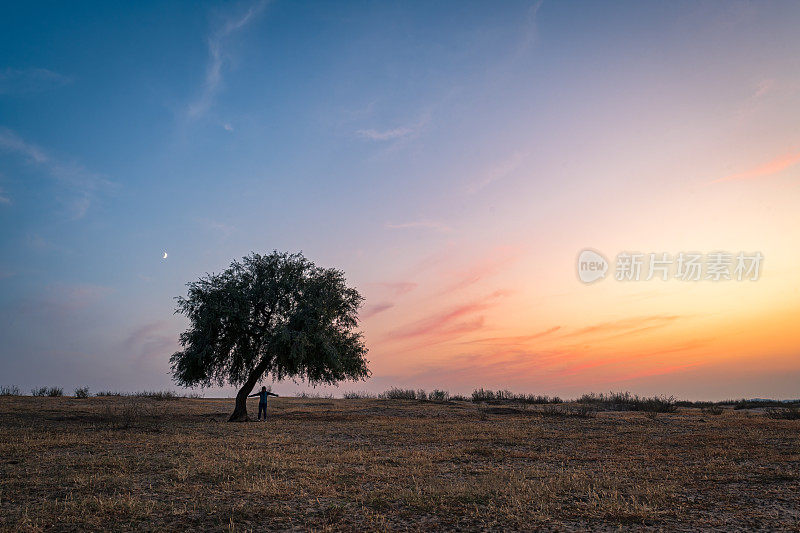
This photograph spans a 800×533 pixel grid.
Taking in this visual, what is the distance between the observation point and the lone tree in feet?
101

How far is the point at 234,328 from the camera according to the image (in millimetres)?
31484

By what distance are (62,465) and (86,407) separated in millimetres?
25091

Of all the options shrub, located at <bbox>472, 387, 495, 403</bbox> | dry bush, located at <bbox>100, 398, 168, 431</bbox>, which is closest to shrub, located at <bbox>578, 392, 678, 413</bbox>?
shrub, located at <bbox>472, 387, 495, 403</bbox>

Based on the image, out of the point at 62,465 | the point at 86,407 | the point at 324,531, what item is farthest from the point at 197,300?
the point at 324,531

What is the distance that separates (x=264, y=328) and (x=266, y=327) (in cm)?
14

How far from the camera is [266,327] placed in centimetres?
3206

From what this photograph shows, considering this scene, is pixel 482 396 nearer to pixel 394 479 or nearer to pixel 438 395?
pixel 438 395

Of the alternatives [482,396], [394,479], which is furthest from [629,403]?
[394,479]

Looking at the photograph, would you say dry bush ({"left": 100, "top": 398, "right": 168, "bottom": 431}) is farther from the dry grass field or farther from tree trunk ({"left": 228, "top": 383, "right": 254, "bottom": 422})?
tree trunk ({"left": 228, "top": 383, "right": 254, "bottom": 422})

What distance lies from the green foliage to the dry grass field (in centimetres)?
768

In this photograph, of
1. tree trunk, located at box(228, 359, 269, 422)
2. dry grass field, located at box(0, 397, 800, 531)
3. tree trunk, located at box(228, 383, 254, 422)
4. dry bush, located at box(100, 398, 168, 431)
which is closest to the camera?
dry grass field, located at box(0, 397, 800, 531)

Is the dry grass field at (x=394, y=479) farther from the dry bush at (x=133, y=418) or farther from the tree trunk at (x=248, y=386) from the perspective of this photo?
the tree trunk at (x=248, y=386)

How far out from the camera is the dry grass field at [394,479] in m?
9.11

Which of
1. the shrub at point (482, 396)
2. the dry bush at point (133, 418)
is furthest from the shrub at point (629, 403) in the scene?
the dry bush at point (133, 418)
